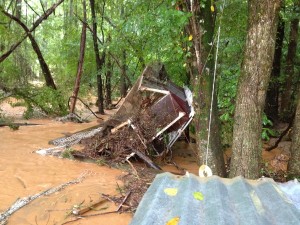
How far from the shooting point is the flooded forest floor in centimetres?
439

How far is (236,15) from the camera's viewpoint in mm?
6801

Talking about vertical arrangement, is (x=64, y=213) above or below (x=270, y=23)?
below

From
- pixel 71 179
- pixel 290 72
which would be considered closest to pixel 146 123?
pixel 71 179

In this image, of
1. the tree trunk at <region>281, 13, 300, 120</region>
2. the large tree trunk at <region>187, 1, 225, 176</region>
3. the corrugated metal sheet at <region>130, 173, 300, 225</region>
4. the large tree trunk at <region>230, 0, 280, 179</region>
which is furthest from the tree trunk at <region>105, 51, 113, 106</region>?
the corrugated metal sheet at <region>130, 173, 300, 225</region>

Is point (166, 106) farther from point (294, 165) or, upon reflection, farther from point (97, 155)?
point (294, 165)

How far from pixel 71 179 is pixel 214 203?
13.6ft

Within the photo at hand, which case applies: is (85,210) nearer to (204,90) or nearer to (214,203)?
(204,90)

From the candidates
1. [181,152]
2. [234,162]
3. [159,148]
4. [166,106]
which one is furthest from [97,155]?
[234,162]

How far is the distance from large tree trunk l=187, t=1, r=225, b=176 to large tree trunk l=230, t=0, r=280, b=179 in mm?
545

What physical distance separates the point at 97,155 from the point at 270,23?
15.5 ft

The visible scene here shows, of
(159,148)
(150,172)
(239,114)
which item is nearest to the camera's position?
(239,114)

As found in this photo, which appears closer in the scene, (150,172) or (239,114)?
(239,114)

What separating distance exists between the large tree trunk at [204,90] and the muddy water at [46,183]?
1572 millimetres

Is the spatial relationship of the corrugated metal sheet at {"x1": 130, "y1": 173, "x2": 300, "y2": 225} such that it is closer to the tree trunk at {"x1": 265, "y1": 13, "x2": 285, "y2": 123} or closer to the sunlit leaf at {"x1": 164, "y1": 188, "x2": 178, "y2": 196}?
the sunlit leaf at {"x1": 164, "y1": 188, "x2": 178, "y2": 196}
